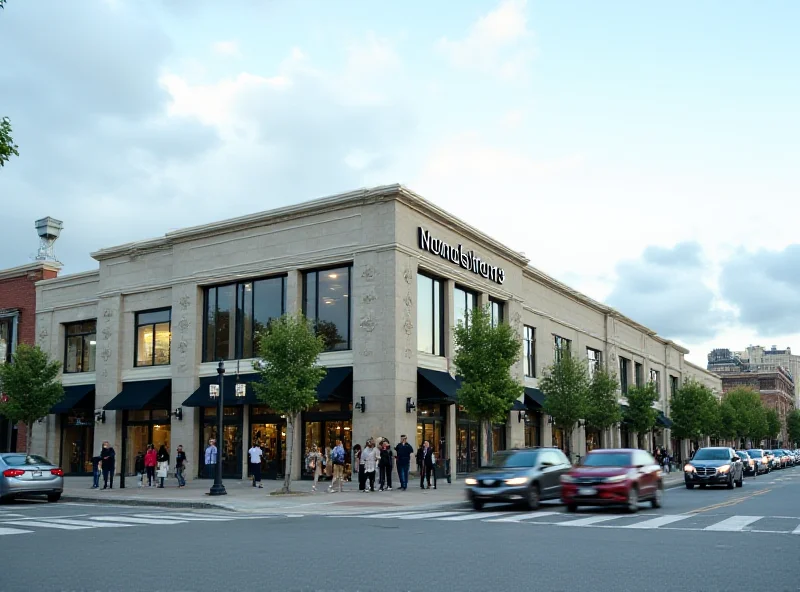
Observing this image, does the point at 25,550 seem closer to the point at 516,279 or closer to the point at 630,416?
the point at 516,279

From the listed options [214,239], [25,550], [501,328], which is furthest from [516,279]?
[25,550]

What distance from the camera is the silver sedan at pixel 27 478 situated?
24.2 meters

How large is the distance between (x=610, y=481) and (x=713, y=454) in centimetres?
1593

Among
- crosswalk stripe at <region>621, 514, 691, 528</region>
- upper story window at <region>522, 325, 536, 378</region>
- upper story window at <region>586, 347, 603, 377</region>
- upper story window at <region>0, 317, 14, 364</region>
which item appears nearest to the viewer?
crosswalk stripe at <region>621, 514, 691, 528</region>

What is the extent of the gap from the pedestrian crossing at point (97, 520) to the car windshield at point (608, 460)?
27.0 feet

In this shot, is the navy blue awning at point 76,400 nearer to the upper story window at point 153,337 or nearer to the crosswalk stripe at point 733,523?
the upper story window at point 153,337

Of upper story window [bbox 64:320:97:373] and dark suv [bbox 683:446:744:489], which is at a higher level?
upper story window [bbox 64:320:97:373]

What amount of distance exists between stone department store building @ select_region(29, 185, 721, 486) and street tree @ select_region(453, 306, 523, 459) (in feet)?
4.86

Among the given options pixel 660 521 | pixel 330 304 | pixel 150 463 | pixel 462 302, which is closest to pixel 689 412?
pixel 462 302

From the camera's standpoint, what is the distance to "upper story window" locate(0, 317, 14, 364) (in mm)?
45075

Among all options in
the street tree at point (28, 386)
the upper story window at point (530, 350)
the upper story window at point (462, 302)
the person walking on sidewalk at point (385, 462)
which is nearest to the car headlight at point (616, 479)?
the person walking on sidewalk at point (385, 462)

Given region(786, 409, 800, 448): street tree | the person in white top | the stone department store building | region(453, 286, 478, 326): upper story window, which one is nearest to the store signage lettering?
the stone department store building

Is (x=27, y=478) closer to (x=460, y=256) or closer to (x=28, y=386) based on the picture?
(x=28, y=386)

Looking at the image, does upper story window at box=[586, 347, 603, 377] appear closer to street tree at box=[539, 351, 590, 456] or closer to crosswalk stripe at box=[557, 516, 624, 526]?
street tree at box=[539, 351, 590, 456]
